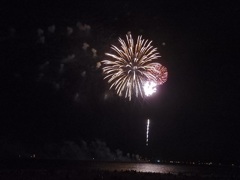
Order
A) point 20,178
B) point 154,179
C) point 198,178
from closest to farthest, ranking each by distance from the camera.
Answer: point 20,178, point 154,179, point 198,178

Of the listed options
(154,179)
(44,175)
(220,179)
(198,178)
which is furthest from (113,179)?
(220,179)

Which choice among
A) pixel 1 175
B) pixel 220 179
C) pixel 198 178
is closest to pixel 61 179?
pixel 1 175

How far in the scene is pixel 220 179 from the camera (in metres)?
54.4

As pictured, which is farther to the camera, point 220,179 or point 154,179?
point 220,179

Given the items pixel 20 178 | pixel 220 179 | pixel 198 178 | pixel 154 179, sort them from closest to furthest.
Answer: pixel 20 178, pixel 154 179, pixel 198 178, pixel 220 179

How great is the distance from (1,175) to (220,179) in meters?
29.5

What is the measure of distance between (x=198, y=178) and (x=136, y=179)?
8.80 metres

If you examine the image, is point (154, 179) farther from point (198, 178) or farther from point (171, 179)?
point (198, 178)

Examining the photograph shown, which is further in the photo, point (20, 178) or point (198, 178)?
point (198, 178)

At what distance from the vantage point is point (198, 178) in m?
49.2

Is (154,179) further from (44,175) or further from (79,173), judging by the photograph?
(44,175)

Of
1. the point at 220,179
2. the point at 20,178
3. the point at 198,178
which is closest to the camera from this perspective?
the point at 20,178

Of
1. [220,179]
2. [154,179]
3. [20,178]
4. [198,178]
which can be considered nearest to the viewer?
[20,178]

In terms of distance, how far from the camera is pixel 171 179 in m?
46.6
